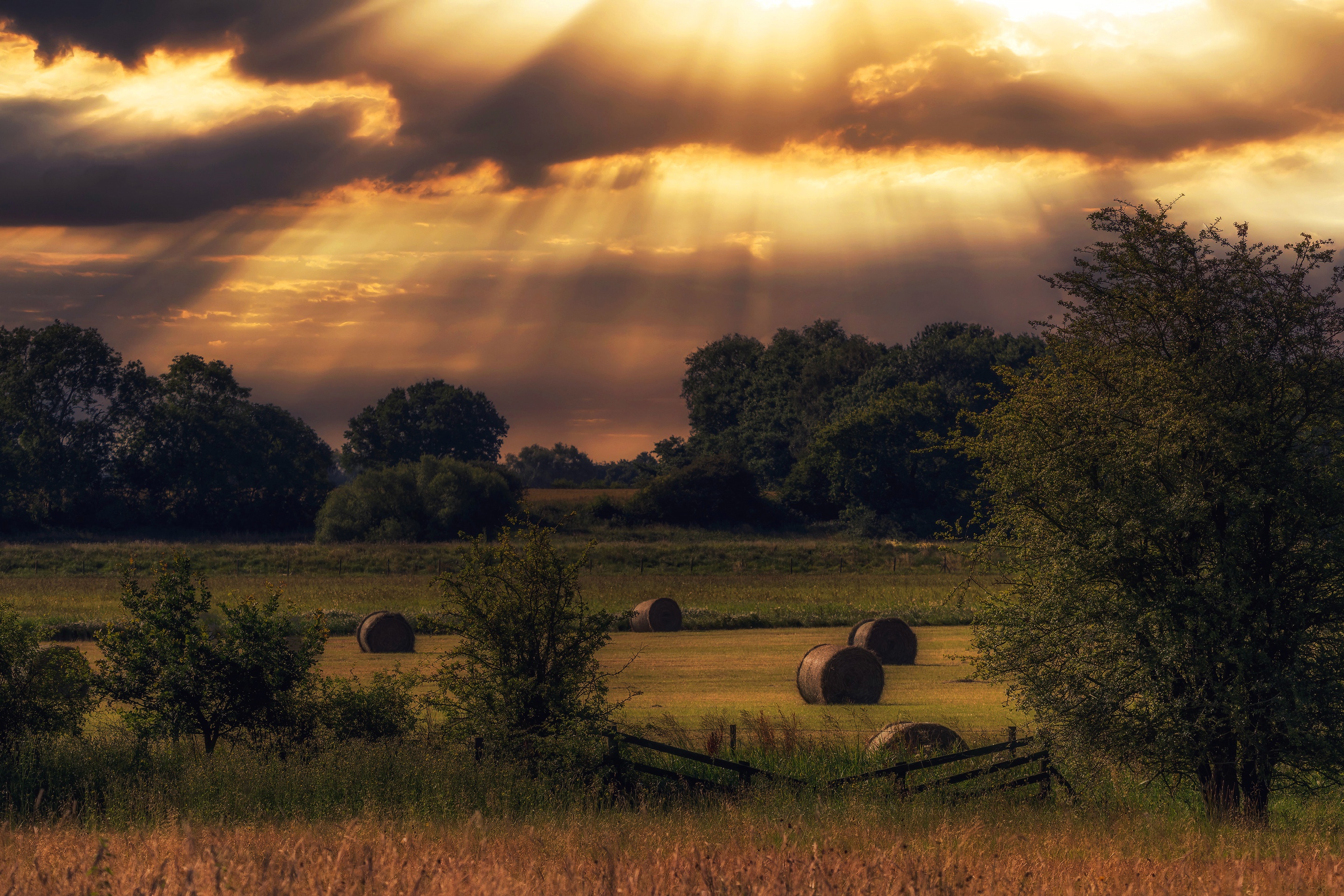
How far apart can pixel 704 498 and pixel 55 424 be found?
5927 cm

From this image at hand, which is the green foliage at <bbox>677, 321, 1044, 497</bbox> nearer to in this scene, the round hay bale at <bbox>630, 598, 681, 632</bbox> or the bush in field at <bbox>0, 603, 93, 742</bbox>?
the round hay bale at <bbox>630, 598, 681, 632</bbox>

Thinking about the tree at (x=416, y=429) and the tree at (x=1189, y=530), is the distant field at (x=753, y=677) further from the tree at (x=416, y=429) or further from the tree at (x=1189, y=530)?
the tree at (x=416, y=429)

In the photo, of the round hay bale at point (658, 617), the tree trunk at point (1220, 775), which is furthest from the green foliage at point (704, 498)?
the tree trunk at point (1220, 775)

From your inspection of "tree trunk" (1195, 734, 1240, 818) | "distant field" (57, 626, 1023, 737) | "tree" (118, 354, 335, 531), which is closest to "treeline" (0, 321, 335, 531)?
"tree" (118, 354, 335, 531)

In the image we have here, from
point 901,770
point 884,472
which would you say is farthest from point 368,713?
point 884,472

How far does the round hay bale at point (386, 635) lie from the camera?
3662 centimetres

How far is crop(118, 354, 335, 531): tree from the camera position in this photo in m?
105

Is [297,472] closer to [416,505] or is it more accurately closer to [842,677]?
[416,505]

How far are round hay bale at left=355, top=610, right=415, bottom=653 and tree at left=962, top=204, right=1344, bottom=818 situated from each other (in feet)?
82.6

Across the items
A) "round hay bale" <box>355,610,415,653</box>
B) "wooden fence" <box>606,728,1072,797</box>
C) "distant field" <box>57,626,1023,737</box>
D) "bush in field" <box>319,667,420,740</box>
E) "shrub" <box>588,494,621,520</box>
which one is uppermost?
"shrub" <box>588,494,621,520</box>

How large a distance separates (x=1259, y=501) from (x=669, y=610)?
101 feet

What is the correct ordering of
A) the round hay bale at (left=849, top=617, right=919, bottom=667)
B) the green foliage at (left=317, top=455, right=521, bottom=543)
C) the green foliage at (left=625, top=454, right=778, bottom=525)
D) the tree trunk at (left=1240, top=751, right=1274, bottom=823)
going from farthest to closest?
1. the green foliage at (left=625, top=454, right=778, bottom=525)
2. the green foliage at (left=317, top=455, right=521, bottom=543)
3. the round hay bale at (left=849, top=617, right=919, bottom=667)
4. the tree trunk at (left=1240, top=751, right=1274, bottom=823)

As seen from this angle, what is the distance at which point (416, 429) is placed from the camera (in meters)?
143

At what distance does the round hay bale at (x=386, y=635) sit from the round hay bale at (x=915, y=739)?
72.0 feet
